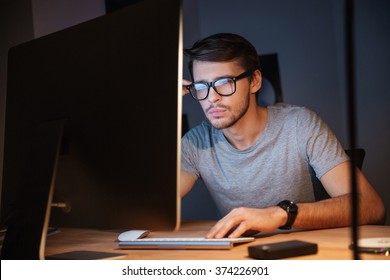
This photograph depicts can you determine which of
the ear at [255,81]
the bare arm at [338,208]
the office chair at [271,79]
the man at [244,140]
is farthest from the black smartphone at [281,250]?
the office chair at [271,79]

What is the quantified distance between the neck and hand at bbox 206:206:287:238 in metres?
0.83

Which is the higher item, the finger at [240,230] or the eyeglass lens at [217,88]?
the eyeglass lens at [217,88]

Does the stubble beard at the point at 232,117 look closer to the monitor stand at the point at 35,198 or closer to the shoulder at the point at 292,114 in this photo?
the shoulder at the point at 292,114

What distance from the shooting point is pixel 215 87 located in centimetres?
197

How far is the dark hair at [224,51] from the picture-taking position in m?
2.10

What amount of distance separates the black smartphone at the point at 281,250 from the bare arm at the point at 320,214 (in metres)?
0.12

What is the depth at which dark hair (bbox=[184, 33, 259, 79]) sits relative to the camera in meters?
2.10

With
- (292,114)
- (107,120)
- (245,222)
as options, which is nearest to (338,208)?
(245,222)

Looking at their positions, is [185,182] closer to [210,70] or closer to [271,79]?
[210,70]

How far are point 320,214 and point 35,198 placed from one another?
745 millimetres

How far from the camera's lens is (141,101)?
866 mm

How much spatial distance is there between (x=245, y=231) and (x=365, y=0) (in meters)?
2.17

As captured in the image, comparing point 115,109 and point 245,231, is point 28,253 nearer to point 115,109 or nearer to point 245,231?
point 115,109

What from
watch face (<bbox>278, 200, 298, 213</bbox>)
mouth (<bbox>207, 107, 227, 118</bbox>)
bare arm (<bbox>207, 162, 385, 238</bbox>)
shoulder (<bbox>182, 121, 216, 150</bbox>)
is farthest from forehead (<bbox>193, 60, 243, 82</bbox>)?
watch face (<bbox>278, 200, 298, 213</bbox>)
